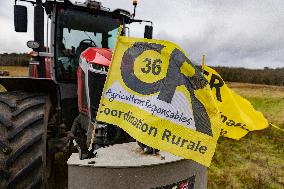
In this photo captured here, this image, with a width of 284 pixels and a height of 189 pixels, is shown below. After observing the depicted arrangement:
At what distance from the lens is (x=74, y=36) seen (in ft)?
16.3

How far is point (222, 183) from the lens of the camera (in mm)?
5930

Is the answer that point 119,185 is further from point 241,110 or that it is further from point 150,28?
point 150,28

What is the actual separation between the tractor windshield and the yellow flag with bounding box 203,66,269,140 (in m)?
1.54

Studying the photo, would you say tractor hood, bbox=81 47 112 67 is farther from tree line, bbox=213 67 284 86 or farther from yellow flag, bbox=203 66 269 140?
tree line, bbox=213 67 284 86

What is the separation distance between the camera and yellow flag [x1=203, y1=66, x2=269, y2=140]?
170 inches

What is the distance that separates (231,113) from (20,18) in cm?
266

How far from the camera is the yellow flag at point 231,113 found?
4.32 m

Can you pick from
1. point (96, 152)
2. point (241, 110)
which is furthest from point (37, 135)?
point (241, 110)

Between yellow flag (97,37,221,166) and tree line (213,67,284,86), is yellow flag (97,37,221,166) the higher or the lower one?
the higher one

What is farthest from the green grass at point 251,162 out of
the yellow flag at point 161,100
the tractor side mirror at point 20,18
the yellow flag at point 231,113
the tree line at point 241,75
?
the tree line at point 241,75

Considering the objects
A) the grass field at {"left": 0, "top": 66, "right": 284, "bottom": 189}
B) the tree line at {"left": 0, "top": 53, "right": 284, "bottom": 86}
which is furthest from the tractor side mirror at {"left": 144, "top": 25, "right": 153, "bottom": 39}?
the tree line at {"left": 0, "top": 53, "right": 284, "bottom": 86}

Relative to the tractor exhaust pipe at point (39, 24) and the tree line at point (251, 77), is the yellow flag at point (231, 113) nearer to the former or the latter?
the tractor exhaust pipe at point (39, 24)

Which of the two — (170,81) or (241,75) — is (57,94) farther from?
(241,75)

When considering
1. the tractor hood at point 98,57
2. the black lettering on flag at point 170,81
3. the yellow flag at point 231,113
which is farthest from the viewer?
the yellow flag at point 231,113
